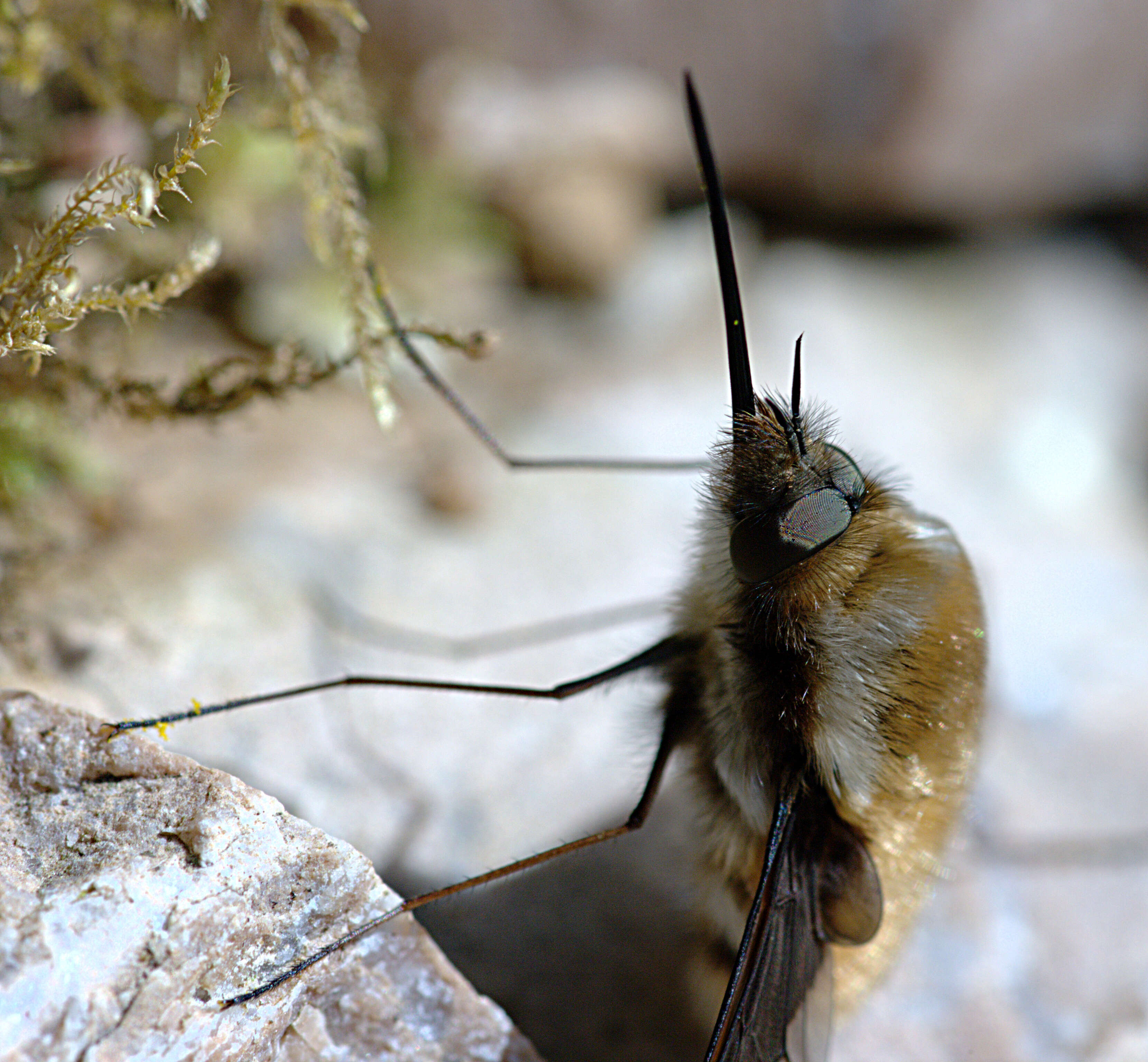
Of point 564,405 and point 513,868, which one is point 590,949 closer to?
point 513,868

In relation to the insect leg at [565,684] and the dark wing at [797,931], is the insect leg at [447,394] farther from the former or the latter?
the dark wing at [797,931]

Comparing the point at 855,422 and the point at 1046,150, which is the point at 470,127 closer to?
the point at 855,422

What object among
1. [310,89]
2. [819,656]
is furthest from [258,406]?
[819,656]

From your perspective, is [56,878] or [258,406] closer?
[56,878]

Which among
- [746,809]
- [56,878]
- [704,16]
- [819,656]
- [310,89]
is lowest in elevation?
[746,809]

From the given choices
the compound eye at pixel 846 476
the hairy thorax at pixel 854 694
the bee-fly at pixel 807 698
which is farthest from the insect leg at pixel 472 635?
the compound eye at pixel 846 476

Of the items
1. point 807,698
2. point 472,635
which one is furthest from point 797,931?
point 472,635
